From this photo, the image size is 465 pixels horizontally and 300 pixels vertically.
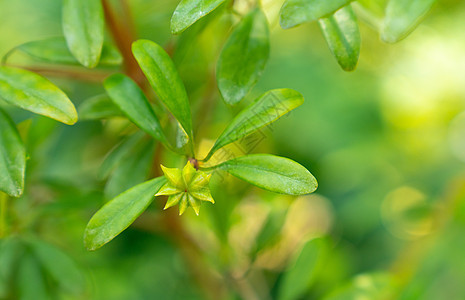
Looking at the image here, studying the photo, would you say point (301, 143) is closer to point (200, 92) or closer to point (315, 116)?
point (315, 116)

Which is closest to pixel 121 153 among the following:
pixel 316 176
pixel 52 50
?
pixel 52 50

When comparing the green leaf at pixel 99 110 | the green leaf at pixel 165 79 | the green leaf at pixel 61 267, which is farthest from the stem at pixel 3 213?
the green leaf at pixel 165 79

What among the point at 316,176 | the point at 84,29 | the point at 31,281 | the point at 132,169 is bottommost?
the point at 316,176

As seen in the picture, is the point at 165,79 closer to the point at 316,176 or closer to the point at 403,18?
the point at 403,18

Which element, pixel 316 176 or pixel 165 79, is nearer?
pixel 165 79

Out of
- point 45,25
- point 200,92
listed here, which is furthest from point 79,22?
point 45,25

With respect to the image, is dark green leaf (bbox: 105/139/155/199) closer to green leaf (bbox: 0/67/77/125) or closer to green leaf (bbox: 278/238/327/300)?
green leaf (bbox: 0/67/77/125)
